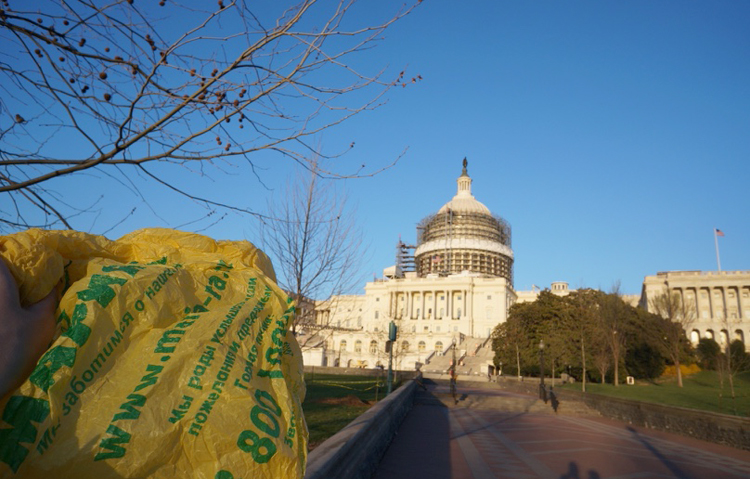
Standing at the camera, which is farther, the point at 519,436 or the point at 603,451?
the point at 519,436

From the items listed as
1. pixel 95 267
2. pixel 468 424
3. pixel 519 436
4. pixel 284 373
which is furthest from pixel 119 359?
pixel 468 424

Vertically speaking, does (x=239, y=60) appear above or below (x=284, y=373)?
above

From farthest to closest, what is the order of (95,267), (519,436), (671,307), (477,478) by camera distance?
(671,307)
(519,436)
(477,478)
(95,267)

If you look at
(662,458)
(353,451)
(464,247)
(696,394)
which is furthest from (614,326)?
(464,247)

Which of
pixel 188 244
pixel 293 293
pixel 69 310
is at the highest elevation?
pixel 293 293

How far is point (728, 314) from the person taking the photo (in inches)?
2591

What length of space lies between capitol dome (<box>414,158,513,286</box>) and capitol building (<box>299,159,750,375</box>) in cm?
19

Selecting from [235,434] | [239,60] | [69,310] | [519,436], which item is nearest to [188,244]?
[69,310]

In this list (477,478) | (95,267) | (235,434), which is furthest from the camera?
(477,478)

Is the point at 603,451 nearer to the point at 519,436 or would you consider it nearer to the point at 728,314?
the point at 519,436

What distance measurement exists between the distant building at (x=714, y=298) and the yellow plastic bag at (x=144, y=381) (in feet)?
238

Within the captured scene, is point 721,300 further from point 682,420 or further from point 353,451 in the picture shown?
point 353,451

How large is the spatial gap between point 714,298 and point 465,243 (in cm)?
4044

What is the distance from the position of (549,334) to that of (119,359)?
136 feet
